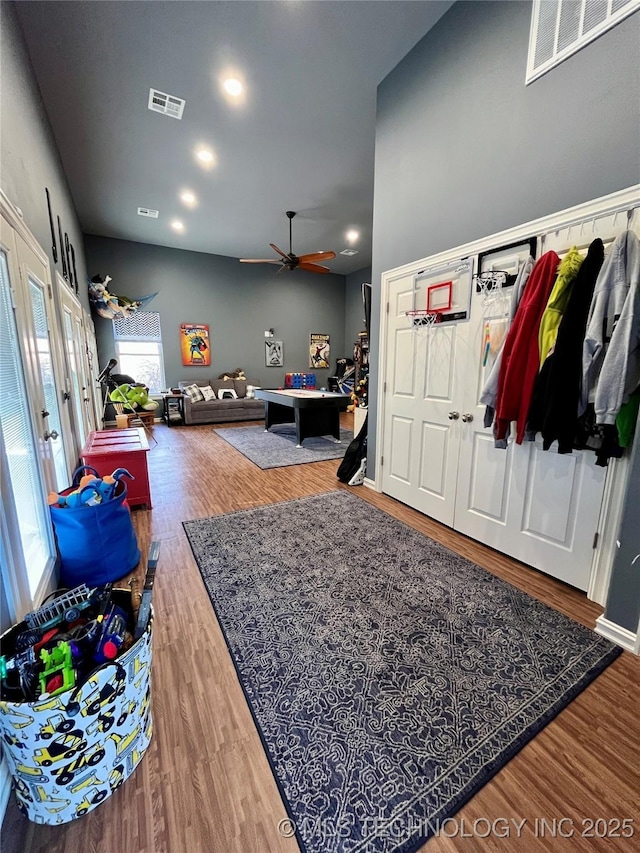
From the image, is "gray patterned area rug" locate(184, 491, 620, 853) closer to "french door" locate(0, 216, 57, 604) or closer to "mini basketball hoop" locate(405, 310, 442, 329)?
"french door" locate(0, 216, 57, 604)

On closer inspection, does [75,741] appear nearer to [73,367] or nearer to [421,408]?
[421,408]

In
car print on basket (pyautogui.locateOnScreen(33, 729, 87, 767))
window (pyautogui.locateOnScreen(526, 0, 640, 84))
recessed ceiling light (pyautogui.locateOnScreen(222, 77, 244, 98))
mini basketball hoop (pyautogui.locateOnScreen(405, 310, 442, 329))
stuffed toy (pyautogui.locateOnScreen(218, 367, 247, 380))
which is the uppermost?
recessed ceiling light (pyautogui.locateOnScreen(222, 77, 244, 98))

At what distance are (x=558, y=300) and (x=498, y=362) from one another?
43 centimetres

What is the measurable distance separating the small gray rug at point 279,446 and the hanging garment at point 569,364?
119 inches

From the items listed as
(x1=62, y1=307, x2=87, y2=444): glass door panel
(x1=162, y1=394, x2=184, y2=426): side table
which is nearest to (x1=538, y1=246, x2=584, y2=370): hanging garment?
(x1=62, y1=307, x2=87, y2=444): glass door panel

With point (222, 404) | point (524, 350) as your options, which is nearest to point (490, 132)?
point (524, 350)

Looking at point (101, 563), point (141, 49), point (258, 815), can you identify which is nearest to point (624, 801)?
point (258, 815)

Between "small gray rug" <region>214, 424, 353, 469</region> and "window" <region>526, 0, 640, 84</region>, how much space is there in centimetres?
385

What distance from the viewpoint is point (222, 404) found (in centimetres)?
735

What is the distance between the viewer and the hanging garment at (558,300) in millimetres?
1809

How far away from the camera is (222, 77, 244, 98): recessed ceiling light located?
2979 millimetres

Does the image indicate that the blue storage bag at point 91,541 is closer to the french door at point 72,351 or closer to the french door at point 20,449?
the french door at point 20,449

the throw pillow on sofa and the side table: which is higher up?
the throw pillow on sofa

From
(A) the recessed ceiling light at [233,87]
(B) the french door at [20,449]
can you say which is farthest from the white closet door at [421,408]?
→ (B) the french door at [20,449]
